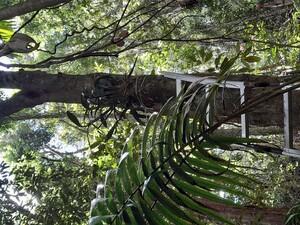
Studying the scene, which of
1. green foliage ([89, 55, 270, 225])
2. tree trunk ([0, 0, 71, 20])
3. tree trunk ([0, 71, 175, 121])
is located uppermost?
tree trunk ([0, 0, 71, 20])

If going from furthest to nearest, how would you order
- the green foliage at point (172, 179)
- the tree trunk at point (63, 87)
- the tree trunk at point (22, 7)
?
the tree trunk at point (63, 87)
the tree trunk at point (22, 7)
the green foliage at point (172, 179)

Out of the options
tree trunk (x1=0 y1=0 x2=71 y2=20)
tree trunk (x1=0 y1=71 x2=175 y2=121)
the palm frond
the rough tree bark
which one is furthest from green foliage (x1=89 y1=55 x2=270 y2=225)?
tree trunk (x1=0 y1=71 x2=175 y2=121)

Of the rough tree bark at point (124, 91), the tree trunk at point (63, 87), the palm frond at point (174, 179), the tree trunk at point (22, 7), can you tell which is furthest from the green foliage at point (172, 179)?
the tree trunk at point (63, 87)

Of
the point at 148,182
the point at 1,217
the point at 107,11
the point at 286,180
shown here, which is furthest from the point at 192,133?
the point at 107,11

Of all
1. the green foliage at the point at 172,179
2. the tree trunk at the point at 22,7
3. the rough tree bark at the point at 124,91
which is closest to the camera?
the green foliage at the point at 172,179

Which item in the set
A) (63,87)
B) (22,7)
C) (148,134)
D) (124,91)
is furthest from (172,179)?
(63,87)

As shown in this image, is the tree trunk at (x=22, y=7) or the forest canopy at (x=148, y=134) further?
the tree trunk at (x=22, y=7)

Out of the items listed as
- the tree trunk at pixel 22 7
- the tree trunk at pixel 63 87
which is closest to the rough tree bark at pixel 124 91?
the tree trunk at pixel 63 87

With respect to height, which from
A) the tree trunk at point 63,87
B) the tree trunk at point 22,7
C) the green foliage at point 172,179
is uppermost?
the tree trunk at point 22,7

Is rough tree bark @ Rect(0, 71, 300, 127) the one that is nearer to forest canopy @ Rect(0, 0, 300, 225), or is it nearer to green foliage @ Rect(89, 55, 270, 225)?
forest canopy @ Rect(0, 0, 300, 225)

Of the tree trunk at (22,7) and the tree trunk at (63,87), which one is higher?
the tree trunk at (22,7)

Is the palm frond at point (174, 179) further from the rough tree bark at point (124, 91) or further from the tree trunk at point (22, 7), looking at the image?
the rough tree bark at point (124, 91)

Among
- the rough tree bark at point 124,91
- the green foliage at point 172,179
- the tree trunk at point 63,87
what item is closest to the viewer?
the green foliage at point 172,179

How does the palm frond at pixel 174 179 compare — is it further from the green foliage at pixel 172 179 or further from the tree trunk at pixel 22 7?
the tree trunk at pixel 22 7
